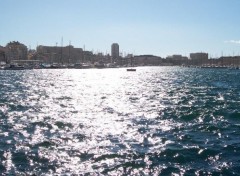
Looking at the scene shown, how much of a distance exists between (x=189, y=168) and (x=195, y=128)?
9.18 m

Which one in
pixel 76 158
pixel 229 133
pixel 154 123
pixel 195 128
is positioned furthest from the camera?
pixel 154 123

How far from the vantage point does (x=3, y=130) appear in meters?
22.8

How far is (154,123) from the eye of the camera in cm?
2595

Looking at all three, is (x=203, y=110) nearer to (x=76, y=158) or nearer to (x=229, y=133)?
(x=229, y=133)

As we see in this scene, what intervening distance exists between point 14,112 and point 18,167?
17498mm

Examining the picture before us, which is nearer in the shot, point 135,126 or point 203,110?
point 135,126

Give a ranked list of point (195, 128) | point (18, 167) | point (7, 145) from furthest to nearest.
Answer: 1. point (195, 128)
2. point (7, 145)
3. point (18, 167)

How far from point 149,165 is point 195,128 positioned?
9422 millimetres

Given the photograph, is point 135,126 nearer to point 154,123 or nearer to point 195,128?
point 154,123

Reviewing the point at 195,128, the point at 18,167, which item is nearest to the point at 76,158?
the point at 18,167

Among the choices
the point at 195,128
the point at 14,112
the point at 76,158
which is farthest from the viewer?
the point at 14,112

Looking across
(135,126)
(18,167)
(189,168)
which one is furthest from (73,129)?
(189,168)

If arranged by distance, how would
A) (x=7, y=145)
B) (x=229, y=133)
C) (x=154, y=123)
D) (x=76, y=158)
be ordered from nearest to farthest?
(x=76, y=158) → (x=7, y=145) → (x=229, y=133) → (x=154, y=123)

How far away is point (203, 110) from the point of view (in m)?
33.7
